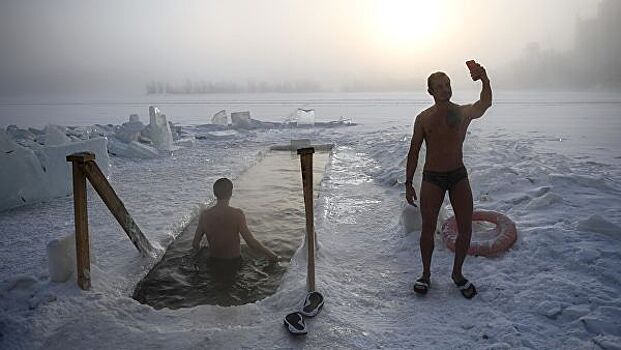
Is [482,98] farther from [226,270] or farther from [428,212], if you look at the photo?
[226,270]

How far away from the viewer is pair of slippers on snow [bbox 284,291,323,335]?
10.2ft

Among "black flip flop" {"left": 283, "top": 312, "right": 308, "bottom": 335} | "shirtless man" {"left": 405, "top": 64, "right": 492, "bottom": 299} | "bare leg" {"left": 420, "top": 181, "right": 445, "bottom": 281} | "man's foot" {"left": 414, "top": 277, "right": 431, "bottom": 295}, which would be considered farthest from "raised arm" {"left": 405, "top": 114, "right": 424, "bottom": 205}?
"black flip flop" {"left": 283, "top": 312, "right": 308, "bottom": 335}

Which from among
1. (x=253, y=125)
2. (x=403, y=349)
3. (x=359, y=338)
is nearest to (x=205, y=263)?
(x=359, y=338)

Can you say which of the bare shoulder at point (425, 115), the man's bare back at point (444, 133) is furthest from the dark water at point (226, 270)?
the bare shoulder at point (425, 115)

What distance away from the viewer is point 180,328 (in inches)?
131

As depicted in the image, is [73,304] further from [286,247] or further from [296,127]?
[296,127]

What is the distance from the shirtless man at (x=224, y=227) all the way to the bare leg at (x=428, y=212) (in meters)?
1.85

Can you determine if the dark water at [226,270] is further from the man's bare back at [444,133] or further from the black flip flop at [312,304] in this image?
the man's bare back at [444,133]

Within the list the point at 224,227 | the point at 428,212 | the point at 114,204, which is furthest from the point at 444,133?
the point at 114,204

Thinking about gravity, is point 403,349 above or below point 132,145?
below

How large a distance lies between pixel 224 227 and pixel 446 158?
95.7 inches

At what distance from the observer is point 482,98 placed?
3.42m

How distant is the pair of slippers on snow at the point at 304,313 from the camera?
3108 mm

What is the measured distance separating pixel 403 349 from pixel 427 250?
1.02m
